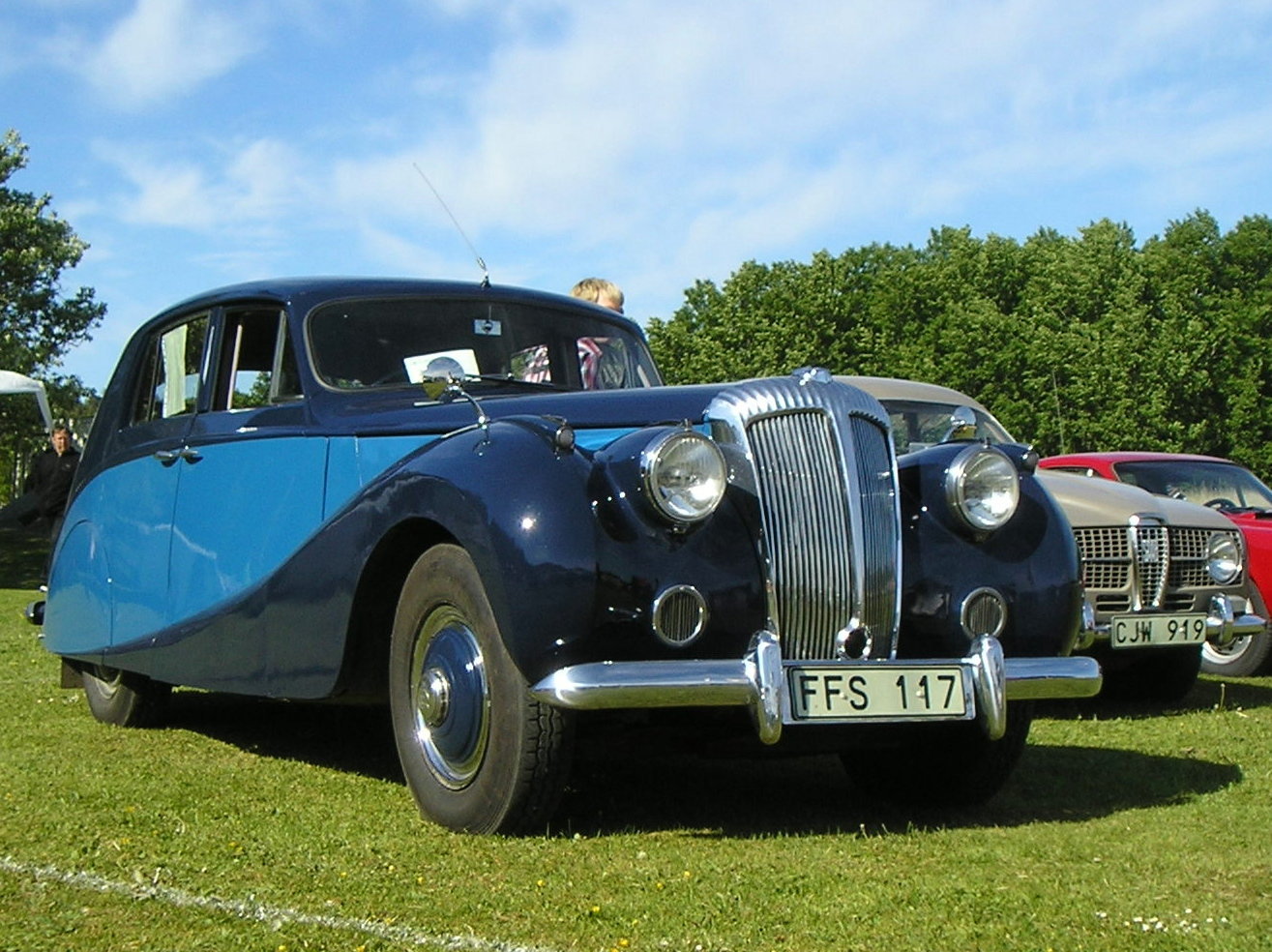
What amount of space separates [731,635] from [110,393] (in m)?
4.15

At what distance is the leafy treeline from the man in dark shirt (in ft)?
88.9

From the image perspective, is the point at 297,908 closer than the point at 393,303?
Yes

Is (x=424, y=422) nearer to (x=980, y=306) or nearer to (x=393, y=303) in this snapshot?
(x=393, y=303)

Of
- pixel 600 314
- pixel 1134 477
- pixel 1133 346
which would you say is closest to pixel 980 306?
pixel 1133 346

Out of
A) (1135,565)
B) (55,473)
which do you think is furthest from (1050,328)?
(1135,565)

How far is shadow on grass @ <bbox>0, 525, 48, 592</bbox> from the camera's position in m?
22.3

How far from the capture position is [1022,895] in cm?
383

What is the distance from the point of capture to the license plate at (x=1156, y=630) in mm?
7926

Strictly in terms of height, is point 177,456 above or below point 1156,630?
above

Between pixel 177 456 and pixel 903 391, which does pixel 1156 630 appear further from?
pixel 177 456

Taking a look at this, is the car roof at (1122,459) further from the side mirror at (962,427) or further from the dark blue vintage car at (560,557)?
the dark blue vintage car at (560,557)

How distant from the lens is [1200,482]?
11094mm

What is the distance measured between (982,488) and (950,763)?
0.96m

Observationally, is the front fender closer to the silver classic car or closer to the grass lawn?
the grass lawn
